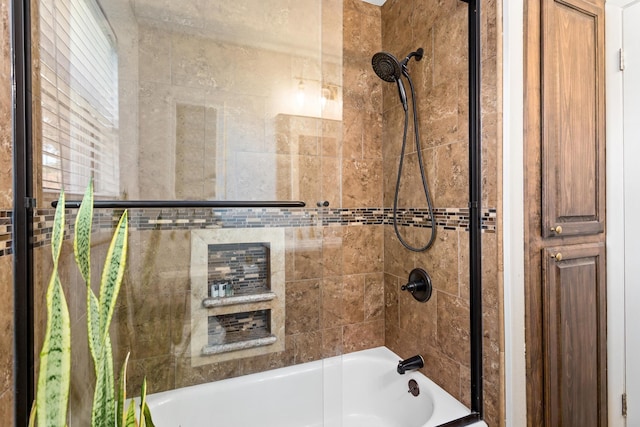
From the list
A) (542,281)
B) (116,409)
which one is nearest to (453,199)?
(542,281)

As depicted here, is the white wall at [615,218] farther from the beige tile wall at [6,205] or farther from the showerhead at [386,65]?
the beige tile wall at [6,205]

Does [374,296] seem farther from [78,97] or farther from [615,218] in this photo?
[78,97]

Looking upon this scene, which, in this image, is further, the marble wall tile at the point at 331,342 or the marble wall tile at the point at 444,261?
the marble wall tile at the point at 331,342


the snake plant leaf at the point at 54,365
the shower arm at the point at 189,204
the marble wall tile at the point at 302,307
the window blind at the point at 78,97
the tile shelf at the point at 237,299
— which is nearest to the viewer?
the snake plant leaf at the point at 54,365

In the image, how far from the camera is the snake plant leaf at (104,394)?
595mm

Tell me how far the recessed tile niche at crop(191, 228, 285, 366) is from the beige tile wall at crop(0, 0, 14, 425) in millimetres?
596

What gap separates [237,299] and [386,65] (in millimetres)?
1266

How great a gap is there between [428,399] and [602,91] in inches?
60.4

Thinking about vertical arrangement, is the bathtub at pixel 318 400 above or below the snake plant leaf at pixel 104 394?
below

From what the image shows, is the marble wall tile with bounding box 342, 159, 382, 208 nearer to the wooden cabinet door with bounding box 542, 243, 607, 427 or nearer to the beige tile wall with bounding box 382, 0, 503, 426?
the beige tile wall with bounding box 382, 0, 503, 426

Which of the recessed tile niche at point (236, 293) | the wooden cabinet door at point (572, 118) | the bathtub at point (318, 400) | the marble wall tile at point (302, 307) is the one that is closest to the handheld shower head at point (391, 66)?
the wooden cabinet door at point (572, 118)

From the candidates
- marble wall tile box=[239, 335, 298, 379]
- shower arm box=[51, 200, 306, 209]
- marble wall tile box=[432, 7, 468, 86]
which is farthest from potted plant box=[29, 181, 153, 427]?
marble wall tile box=[432, 7, 468, 86]

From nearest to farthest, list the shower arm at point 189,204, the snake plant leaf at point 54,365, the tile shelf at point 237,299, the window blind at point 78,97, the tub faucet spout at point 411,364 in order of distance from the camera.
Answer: the snake plant leaf at point 54,365 < the window blind at point 78,97 < the shower arm at point 189,204 < the tile shelf at point 237,299 < the tub faucet spout at point 411,364

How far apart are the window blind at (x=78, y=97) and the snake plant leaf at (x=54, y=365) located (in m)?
0.51
